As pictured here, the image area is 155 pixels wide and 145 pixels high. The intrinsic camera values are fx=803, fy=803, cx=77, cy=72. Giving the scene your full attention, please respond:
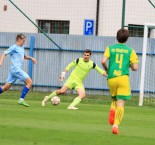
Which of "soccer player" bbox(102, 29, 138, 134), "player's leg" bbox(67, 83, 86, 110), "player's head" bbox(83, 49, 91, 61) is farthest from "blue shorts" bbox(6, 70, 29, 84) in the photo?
"soccer player" bbox(102, 29, 138, 134)

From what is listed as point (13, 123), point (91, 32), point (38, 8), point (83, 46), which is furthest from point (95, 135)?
point (38, 8)

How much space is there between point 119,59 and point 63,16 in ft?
79.8

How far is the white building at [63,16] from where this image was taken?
37625mm

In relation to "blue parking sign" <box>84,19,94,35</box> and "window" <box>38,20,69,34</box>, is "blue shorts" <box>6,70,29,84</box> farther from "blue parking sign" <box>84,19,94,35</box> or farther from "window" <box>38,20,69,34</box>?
"window" <box>38,20,69,34</box>

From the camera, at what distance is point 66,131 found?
1437 centimetres

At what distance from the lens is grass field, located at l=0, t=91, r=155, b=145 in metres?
12.9

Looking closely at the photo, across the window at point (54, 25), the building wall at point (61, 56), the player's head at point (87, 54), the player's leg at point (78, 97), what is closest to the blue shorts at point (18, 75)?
the player's leg at point (78, 97)

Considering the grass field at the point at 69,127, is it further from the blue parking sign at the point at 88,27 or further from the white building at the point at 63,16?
the white building at the point at 63,16

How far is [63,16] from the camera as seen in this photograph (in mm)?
38938

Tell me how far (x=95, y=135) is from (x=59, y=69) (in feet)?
56.9

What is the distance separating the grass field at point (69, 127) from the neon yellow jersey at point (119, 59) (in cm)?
111

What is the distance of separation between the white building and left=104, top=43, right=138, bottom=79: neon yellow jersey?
22304mm

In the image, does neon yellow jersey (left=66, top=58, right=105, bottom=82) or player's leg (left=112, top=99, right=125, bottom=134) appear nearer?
player's leg (left=112, top=99, right=125, bottom=134)

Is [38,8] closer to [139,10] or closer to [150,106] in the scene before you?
[139,10]
